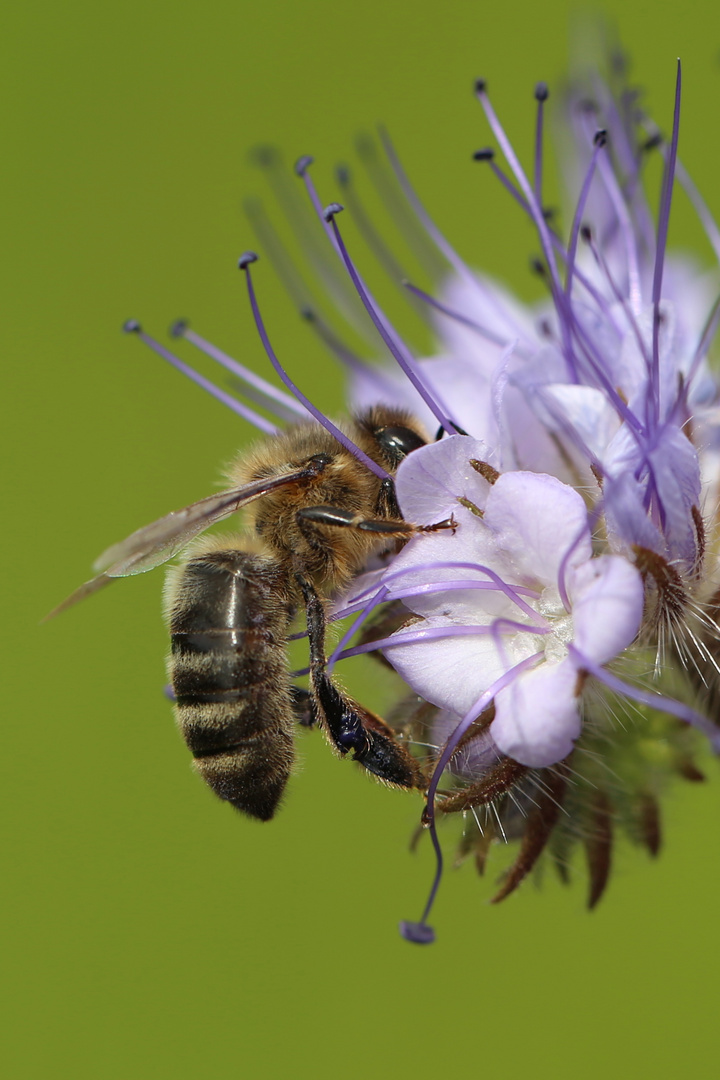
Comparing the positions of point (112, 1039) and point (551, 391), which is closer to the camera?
point (551, 391)

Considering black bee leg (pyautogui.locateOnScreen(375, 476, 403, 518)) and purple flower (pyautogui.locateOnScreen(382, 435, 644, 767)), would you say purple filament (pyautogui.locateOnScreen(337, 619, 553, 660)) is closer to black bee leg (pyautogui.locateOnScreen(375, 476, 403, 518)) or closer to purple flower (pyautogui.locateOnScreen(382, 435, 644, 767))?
purple flower (pyautogui.locateOnScreen(382, 435, 644, 767))

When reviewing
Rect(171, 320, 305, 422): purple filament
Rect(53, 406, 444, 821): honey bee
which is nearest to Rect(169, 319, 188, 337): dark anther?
Rect(171, 320, 305, 422): purple filament

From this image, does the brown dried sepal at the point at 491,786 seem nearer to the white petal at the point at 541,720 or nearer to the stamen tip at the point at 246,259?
the white petal at the point at 541,720

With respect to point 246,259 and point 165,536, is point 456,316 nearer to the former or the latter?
point 246,259

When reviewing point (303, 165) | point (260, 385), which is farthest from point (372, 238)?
point (260, 385)

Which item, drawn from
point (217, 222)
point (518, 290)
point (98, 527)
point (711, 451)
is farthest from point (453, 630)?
point (217, 222)

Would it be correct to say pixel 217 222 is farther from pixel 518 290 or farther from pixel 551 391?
pixel 551 391

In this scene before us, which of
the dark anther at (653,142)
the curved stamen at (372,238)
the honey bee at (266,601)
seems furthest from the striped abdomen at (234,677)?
the dark anther at (653,142)
